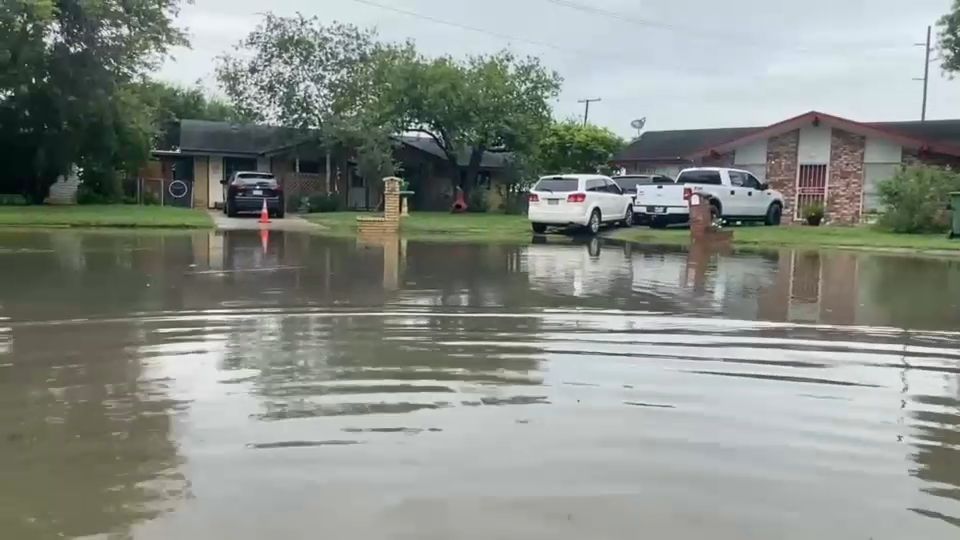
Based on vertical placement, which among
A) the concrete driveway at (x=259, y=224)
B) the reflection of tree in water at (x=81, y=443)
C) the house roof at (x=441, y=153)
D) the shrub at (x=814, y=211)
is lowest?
the reflection of tree in water at (x=81, y=443)

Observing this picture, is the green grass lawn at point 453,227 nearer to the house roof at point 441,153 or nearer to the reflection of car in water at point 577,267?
the reflection of car in water at point 577,267

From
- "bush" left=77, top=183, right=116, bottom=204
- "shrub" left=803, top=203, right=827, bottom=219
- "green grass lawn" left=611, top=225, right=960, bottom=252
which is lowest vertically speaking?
"green grass lawn" left=611, top=225, right=960, bottom=252

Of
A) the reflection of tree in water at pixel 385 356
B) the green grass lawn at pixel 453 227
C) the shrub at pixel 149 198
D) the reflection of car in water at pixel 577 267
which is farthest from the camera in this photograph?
the shrub at pixel 149 198

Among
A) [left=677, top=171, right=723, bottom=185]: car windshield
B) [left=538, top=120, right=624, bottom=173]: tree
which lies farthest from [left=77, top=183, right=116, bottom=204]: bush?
[left=677, top=171, right=723, bottom=185]: car windshield

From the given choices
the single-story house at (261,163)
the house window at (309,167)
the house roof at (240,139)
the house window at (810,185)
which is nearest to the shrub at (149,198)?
the single-story house at (261,163)

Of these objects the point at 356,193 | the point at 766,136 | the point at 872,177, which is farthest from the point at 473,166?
the point at 872,177

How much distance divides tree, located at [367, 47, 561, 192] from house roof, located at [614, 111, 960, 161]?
499 centimetres

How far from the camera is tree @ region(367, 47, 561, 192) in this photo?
3647cm

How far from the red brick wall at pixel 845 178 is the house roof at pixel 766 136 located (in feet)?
1.40

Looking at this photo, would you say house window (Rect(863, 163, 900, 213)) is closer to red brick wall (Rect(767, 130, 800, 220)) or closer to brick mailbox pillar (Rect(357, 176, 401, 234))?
red brick wall (Rect(767, 130, 800, 220))

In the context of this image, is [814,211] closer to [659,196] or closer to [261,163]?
[659,196]

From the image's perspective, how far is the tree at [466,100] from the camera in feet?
120

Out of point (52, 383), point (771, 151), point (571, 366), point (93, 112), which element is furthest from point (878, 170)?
point (52, 383)

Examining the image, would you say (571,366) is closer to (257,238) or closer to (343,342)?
(343,342)
